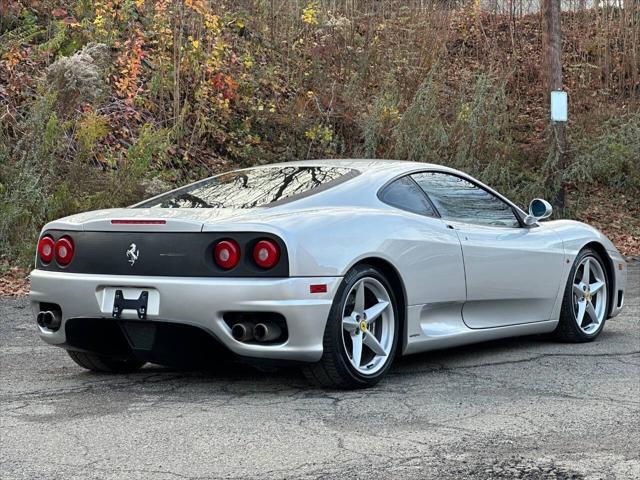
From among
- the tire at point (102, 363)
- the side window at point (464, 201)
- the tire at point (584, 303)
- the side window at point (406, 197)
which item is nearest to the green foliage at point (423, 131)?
the tire at point (584, 303)

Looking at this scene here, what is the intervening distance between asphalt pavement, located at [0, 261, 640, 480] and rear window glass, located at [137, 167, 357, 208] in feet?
3.29

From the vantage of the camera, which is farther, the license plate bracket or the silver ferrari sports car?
the license plate bracket

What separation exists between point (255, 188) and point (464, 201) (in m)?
1.48

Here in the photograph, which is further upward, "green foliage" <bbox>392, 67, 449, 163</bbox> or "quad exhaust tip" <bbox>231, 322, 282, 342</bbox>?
"green foliage" <bbox>392, 67, 449, 163</bbox>

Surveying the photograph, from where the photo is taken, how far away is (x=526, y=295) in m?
7.50

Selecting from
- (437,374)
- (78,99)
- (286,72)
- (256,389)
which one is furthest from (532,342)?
(286,72)

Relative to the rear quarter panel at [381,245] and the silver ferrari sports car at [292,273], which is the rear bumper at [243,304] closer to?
the silver ferrari sports car at [292,273]

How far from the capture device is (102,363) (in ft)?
22.4

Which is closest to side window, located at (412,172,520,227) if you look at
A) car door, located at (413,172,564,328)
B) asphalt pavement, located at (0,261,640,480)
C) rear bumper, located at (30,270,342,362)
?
car door, located at (413,172,564,328)

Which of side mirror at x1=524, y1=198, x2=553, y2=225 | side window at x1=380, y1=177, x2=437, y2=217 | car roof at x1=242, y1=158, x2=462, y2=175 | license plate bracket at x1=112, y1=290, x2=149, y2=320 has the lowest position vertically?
license plate bracket at x1=112, y1=290, x2=149, y2=320

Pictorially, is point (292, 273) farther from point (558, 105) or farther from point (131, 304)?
point (558, 105)

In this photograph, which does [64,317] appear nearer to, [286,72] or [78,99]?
[78,99]

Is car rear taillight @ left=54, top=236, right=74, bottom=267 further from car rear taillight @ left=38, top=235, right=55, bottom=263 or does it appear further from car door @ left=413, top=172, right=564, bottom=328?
car door @ left=413, top=172, right=564, bottom=328

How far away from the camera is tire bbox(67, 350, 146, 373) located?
679 cm
